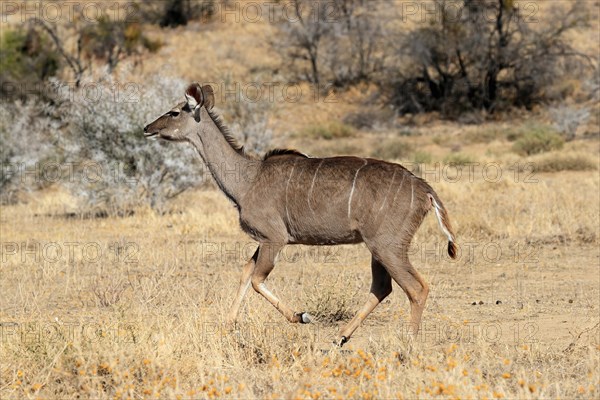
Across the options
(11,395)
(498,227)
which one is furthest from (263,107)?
(11,395)

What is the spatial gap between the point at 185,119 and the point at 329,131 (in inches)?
886

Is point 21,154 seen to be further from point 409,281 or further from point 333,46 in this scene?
point 333,46

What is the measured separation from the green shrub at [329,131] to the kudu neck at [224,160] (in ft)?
73.3

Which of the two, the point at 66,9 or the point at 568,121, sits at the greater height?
the point at 66,9

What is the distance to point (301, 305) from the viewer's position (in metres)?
9.24

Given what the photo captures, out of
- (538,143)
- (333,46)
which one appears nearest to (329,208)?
(538,143)

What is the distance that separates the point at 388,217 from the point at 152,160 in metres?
9.76

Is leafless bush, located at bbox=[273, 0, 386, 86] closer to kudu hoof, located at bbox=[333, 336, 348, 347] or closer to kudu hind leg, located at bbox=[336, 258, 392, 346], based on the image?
kudu hind leg, located at bbox=[336, 258, 392, 346]

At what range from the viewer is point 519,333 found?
809 cm

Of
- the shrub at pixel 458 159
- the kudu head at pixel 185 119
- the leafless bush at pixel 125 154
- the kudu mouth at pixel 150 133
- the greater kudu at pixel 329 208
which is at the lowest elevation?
the shrub at pixel 458 159

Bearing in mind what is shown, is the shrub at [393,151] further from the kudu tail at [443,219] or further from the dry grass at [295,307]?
the kudu tail at [443,219]

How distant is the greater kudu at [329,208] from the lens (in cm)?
751

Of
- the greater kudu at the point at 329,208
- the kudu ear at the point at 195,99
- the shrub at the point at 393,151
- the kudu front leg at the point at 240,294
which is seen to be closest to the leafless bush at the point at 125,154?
the kudu ear at the point at 195,99

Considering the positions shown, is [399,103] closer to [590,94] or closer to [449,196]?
[590,94]
